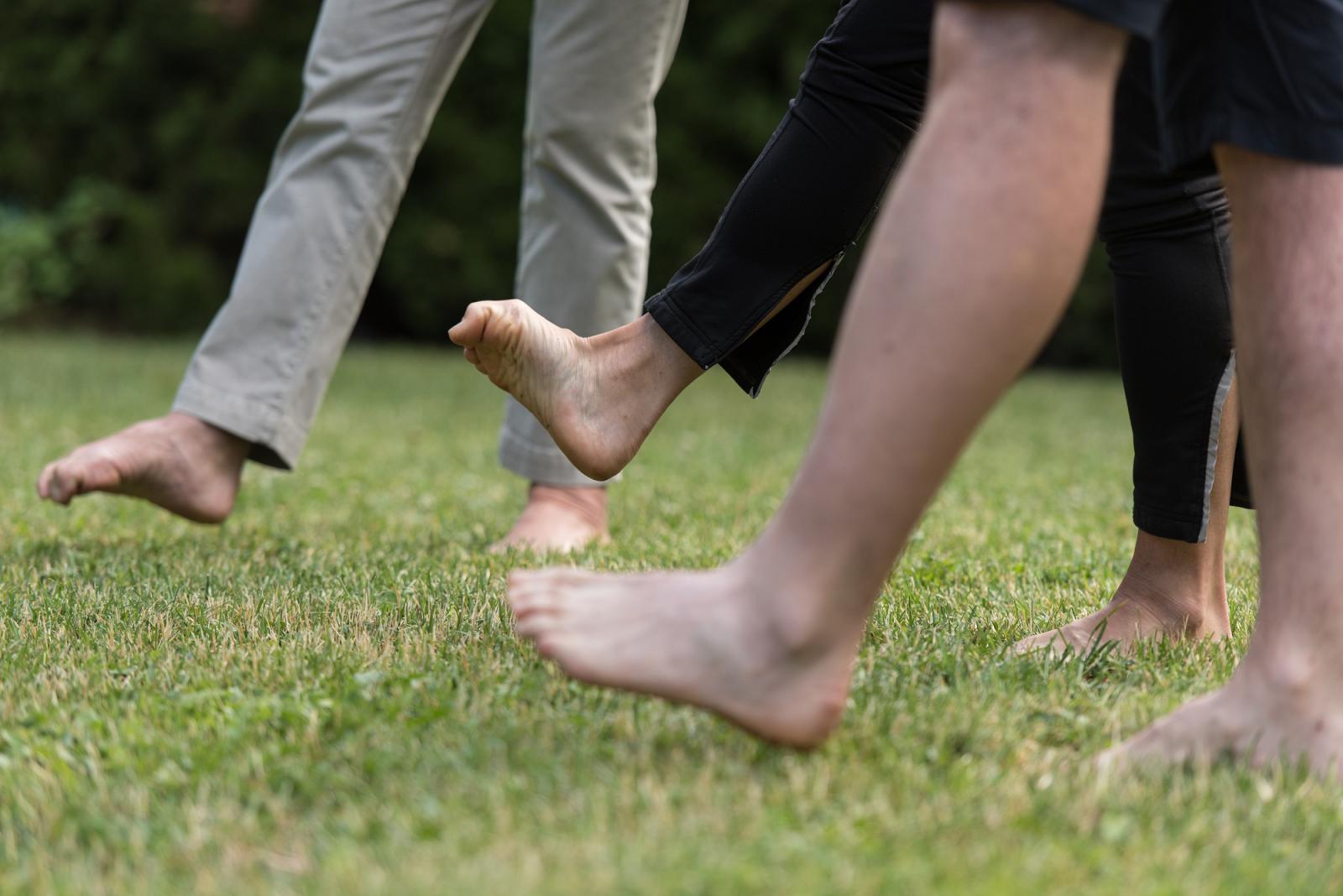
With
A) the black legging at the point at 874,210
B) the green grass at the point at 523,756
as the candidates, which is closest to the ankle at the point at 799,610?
the green grass at the point at 523,756

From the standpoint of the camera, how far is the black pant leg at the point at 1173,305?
1832 millimetres

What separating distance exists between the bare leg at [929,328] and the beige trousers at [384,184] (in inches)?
66.3

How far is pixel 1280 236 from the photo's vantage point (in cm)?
139

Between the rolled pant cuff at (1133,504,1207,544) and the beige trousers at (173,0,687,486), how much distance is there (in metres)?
1.33

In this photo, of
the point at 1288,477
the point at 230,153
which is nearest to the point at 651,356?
the point at 1288,477

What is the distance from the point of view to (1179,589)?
188cm

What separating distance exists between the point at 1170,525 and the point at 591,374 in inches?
31.7

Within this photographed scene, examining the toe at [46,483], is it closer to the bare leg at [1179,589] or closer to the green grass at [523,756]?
the green grass at [523,756]

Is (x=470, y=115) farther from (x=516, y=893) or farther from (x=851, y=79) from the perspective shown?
(x=516, y=893)

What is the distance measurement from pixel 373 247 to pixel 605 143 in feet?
1.70

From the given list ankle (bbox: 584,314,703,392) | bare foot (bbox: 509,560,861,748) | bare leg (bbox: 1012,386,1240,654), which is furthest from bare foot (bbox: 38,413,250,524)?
bare leg (bbox: 1012,386,1240,654)

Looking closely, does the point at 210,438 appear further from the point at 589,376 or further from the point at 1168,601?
the point at 1168,601

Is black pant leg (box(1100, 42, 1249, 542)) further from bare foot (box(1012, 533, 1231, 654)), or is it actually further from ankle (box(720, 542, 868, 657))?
ankle (box(720, 542, 868, 657))

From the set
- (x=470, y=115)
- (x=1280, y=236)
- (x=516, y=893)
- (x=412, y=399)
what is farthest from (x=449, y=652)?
(x=470, y=115)
